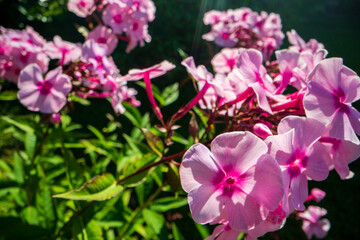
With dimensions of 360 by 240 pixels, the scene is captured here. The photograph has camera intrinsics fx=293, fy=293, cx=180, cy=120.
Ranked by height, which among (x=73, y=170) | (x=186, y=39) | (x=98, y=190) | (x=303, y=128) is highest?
(x=303, y=128)

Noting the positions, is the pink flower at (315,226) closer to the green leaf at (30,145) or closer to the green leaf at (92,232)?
the green leaf at (92,232)

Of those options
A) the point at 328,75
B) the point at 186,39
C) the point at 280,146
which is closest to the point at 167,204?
the point at 280,146

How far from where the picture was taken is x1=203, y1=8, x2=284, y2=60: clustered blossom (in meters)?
1.87

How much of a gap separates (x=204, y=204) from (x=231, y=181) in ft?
0.29

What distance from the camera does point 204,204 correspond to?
675 mm

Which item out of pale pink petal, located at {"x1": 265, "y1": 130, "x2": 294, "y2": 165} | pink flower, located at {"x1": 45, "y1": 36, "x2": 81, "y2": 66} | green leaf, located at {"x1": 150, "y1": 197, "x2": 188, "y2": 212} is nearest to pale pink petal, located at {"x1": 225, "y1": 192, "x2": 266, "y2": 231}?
pale pink petal, located at {"x1": 265, "y1": 130, "x2": 294, "y2": 165}

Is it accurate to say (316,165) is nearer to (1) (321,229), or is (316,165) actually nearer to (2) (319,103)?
(2) (319,103)

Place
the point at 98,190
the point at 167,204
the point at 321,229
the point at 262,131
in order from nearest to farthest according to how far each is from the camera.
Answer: the point at 262,131 → the point at 98,190 → the point at 167,204 → the point at 321,229

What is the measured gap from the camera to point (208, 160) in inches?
26.8

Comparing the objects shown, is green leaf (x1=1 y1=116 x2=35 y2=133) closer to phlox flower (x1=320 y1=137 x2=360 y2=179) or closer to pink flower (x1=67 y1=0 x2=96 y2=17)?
pink flower (x1=67 y1=0 x2=96 y2=17)

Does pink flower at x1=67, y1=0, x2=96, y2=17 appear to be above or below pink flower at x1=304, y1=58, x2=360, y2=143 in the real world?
below

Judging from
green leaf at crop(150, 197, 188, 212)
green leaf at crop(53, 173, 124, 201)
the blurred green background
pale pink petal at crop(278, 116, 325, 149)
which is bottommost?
the blurred green background

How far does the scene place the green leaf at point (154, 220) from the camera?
126 centimetres

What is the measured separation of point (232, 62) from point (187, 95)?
2.79 metres
